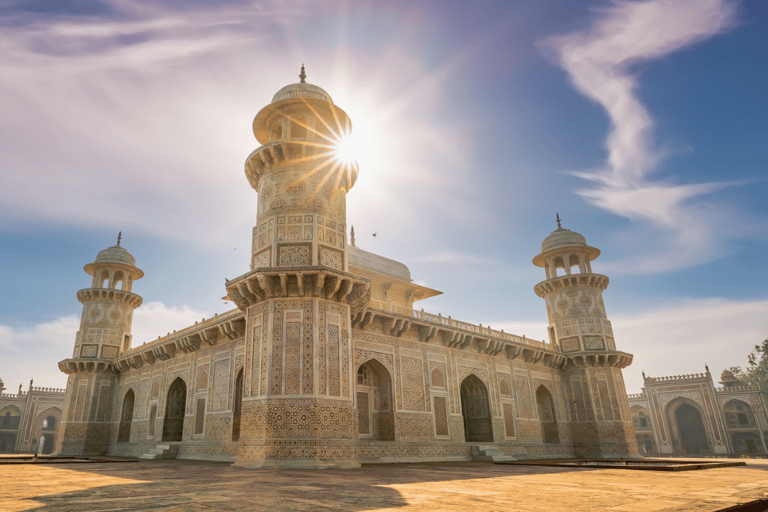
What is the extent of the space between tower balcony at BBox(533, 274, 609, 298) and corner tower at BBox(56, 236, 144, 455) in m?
24.8

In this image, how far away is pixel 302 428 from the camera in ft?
42.3

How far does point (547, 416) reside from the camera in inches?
1009

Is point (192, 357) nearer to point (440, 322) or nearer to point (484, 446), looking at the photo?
point (440, 322)

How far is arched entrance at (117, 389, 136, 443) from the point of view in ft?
87.2

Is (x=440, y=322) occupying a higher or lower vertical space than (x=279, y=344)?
higher

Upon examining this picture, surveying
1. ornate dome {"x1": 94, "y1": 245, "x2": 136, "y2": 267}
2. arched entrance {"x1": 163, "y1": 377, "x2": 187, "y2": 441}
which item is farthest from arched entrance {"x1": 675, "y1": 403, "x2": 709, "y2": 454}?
ornate dome {"x1": 94, "y1": 245, "x2": 136, "y2": 267}

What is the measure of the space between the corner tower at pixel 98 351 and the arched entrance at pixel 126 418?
0.95 meters

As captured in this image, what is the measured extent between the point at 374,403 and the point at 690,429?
121ft

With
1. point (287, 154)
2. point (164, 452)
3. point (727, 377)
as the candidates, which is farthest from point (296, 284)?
point (727, 377)

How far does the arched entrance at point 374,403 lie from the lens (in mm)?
18125

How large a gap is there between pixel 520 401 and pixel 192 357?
15865 millimetres

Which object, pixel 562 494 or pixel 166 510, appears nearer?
pixel 166 510

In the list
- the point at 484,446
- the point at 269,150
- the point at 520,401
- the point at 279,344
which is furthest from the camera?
the point at 520,401

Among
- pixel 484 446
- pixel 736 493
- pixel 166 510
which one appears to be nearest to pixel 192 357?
pixel 484 446
